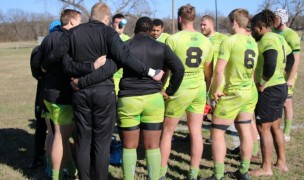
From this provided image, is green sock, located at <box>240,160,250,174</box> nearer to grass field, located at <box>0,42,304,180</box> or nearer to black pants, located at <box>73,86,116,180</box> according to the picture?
grass field, located at <box>0,42,304,180</box>

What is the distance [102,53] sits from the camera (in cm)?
377

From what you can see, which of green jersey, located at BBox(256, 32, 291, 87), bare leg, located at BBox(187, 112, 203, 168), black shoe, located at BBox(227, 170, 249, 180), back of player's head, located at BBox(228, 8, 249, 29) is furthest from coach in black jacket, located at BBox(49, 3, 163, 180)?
black shoe, located at BBox(227, 170, 249, 180)

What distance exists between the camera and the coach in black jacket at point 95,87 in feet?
12.1

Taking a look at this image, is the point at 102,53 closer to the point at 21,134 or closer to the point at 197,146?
the point at 197,146

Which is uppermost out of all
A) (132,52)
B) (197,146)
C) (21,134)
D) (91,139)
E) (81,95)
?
(132,52)

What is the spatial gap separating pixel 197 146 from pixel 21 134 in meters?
4.12

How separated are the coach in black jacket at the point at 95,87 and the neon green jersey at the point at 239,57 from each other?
99cm

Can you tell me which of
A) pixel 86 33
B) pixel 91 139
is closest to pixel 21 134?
pixel 91 139

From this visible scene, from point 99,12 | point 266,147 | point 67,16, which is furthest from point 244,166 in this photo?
point 67,16

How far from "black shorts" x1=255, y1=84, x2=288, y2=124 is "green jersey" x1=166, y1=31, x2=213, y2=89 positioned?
3.25 ft

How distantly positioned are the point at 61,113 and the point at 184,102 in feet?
4.80

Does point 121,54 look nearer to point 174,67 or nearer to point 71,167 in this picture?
point 174,67

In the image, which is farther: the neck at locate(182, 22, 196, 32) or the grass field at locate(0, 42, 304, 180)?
the grass field at locate(0, 42, 304, 180)

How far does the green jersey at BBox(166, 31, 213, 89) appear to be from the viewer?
14.3ft
